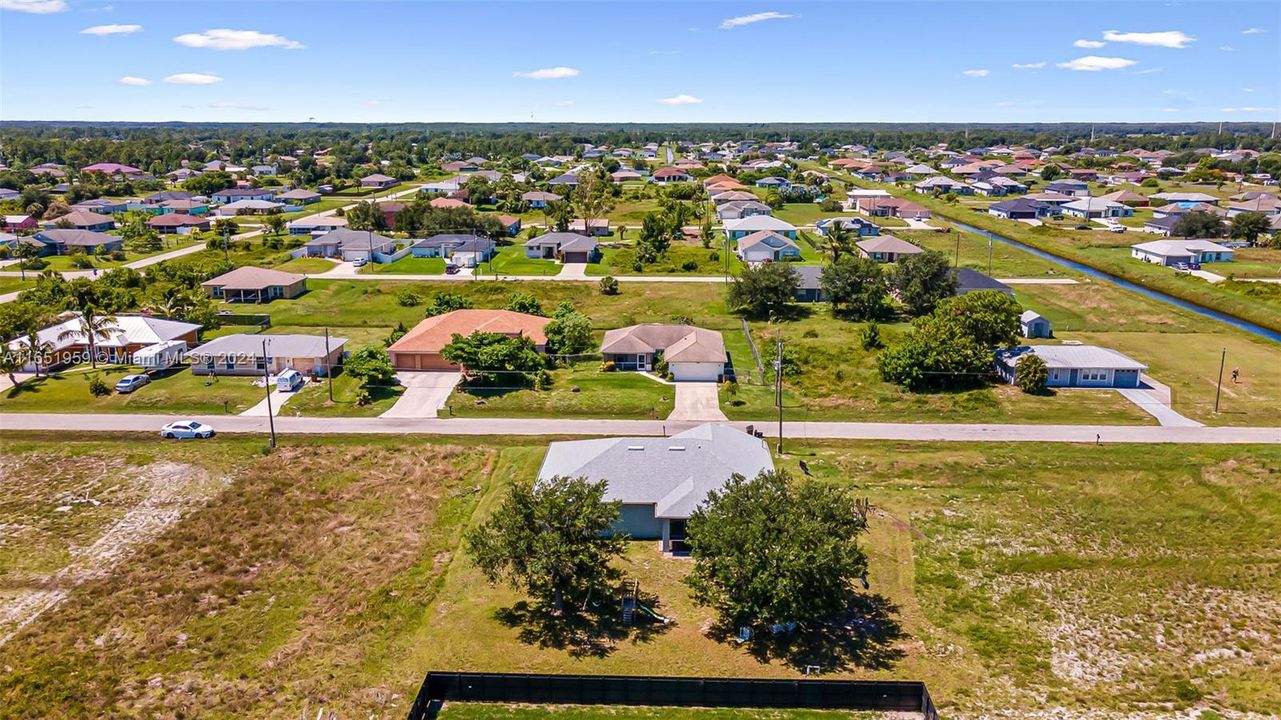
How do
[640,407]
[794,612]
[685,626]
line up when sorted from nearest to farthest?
[794,612] → [685,626] → [640,407]

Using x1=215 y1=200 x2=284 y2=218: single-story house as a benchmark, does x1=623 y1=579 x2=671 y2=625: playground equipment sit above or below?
below

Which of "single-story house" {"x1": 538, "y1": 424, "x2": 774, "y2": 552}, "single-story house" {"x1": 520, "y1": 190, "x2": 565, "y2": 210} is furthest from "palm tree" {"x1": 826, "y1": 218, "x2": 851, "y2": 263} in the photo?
"single-story house" {"x1": 520, "y1": 190, "x2": 565, "y2": 210}

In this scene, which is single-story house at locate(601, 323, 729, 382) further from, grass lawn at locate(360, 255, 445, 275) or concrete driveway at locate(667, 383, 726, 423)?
grass lawn at locate(360, 255, 445, 275)

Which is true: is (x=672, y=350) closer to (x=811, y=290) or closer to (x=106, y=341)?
(x=811, y=290)

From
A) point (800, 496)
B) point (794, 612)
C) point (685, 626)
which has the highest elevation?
point (800, 496)

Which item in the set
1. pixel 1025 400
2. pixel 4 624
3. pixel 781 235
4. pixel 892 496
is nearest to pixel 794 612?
pixel 892 496

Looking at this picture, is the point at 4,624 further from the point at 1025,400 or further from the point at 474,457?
the point at 1025,400

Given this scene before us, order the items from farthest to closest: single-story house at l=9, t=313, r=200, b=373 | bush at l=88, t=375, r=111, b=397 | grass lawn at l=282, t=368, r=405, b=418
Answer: single-story house at l=9, t=313, r=200, b=373
bush at l=88, t=375, r=111, b=397
grass lawn at l=282, t=368, r=405, b=418
